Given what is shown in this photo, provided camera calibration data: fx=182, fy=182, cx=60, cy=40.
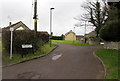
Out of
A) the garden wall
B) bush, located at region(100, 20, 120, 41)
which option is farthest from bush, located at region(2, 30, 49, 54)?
the garden wall

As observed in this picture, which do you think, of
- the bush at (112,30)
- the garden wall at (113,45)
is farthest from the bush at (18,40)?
the garden wall at (113,45)

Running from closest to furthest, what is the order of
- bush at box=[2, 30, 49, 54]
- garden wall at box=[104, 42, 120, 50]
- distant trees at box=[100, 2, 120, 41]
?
distant trees at box=[100, 2, 120, 41] < bush at box=[2, 30, 49, 54] < garden wall at box=[104, 42, 120, 50]

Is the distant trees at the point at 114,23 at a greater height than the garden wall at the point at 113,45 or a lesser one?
greater

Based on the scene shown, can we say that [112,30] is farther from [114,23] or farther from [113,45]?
[113,45]

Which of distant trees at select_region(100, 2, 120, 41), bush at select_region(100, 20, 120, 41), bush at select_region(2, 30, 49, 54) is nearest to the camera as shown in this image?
distant trees at select_region(100, 2, 120, 41)

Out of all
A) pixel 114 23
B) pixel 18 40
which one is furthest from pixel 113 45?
pixel 18 40

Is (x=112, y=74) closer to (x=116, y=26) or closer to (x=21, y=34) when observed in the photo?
(x=116, y=26)

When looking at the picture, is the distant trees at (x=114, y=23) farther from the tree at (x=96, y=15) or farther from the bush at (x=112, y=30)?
the tree at (x=96, y=15)

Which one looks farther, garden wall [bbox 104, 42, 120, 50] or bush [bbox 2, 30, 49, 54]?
garden wall [bbox 104, 42, 120, 50]

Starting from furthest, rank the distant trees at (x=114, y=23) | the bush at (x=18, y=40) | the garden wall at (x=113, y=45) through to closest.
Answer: the garden wall at (x=113, y=45) → the bush at (x=18, y=40) → the distant trees at (x=114, y=23)

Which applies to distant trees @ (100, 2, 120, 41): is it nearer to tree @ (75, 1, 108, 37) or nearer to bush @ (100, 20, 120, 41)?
bush @ (100, 20, 120, 41)

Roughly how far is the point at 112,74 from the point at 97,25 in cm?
2951

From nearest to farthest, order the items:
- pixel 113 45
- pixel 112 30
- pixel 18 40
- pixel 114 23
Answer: pixel 114 23
pixel 112 30
pixel 18 40
pixel 113 45


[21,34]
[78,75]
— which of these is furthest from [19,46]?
[78,75]
